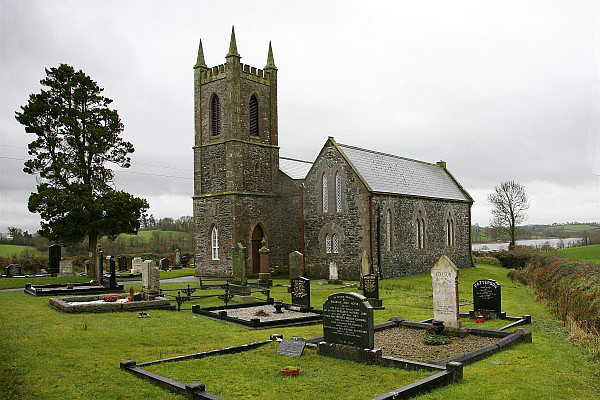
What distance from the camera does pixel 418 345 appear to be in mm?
11969

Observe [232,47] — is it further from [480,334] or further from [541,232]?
[541,232]

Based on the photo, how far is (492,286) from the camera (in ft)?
52.5

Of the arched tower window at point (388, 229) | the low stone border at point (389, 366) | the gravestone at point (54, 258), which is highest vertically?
the arched tower window at point (388, 229)

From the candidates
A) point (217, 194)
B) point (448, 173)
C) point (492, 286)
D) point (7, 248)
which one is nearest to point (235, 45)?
point (217, 194)

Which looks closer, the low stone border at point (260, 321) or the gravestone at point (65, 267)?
the low stone border at point (260, 321)

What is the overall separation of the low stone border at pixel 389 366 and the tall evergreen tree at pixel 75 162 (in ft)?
65.4

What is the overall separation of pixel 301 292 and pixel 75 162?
18.4 m

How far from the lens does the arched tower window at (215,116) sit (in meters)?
34.9

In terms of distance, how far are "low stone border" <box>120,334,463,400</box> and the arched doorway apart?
2295 cm

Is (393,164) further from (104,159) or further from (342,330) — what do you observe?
(342,330)

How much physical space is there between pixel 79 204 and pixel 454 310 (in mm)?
21818

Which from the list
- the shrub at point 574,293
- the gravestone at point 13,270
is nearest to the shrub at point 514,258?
the shrub at point 574,293

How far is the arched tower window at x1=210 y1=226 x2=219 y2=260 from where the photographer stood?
3394 cm

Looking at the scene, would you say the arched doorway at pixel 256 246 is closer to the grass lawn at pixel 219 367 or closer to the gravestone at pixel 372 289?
the gravestone at pixel 372 289
